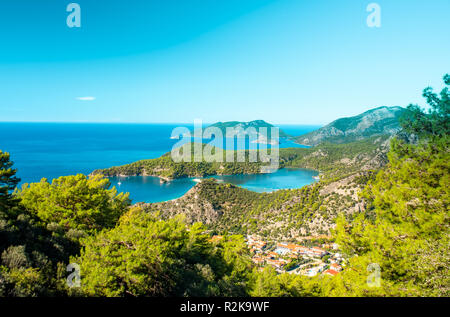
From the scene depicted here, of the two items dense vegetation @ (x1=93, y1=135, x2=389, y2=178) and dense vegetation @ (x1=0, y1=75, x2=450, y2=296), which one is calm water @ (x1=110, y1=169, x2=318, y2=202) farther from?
dense vegetation @ (x1=0, y1=75, x2=450, y2=296)

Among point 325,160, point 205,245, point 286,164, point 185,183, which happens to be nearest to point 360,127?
point 325,160

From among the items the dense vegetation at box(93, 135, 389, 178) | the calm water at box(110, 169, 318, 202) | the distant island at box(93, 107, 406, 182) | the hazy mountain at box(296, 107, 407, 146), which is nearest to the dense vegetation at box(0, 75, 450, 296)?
the calm water at box(110, 169, 318, 202)

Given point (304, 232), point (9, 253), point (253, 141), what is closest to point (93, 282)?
point (9, 253)

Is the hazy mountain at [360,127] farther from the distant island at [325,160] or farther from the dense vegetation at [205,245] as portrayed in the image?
the dense vegetation at [205,245]

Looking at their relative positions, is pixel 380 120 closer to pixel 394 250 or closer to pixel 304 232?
pixel 304 232

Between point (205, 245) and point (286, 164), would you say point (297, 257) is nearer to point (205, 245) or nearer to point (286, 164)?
point (205, 245)
